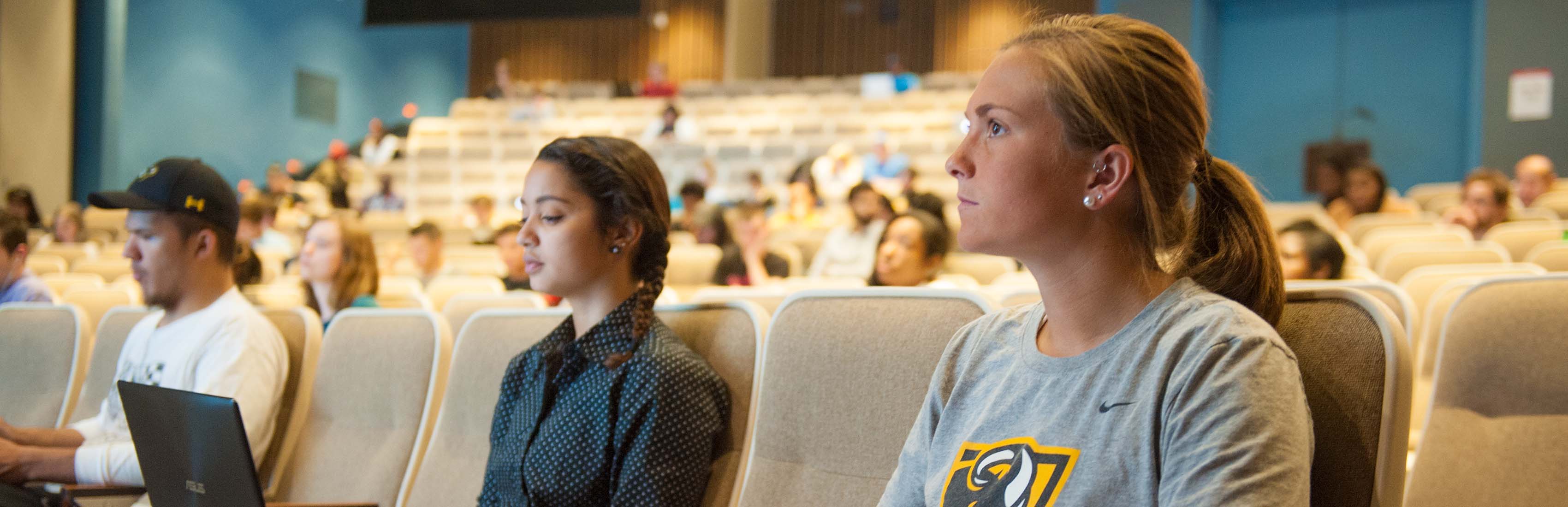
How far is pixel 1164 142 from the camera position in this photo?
1.01 m

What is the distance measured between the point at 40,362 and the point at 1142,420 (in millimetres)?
2596

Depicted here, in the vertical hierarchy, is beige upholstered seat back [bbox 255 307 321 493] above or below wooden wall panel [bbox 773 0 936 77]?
below

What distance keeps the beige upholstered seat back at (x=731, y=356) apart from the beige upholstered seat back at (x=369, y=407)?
60cm

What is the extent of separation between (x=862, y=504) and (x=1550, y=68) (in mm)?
9619

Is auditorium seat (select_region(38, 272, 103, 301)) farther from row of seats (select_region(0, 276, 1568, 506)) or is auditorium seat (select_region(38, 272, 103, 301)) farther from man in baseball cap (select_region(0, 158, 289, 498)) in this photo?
man in baseball cap (select_region(0, 158, 289, 498))

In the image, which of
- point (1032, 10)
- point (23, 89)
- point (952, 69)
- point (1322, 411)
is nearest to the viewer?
point (1322, 411)

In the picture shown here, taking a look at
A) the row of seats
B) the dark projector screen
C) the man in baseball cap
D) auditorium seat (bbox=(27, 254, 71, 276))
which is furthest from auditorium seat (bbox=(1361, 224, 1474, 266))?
the dark projector screen

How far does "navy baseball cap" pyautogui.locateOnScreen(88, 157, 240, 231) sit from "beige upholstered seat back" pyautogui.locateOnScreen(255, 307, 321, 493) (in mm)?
232

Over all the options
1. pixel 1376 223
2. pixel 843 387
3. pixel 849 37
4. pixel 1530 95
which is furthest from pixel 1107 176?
pixel 849 37

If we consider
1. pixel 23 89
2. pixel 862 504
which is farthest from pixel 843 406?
pixel 23 89

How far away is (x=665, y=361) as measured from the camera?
153 centimetres

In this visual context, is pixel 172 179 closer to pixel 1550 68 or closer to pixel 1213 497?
pixel 1213 497

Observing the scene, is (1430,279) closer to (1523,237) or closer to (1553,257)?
(1553,257)

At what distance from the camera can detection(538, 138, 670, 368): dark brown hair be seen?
5.43ft
